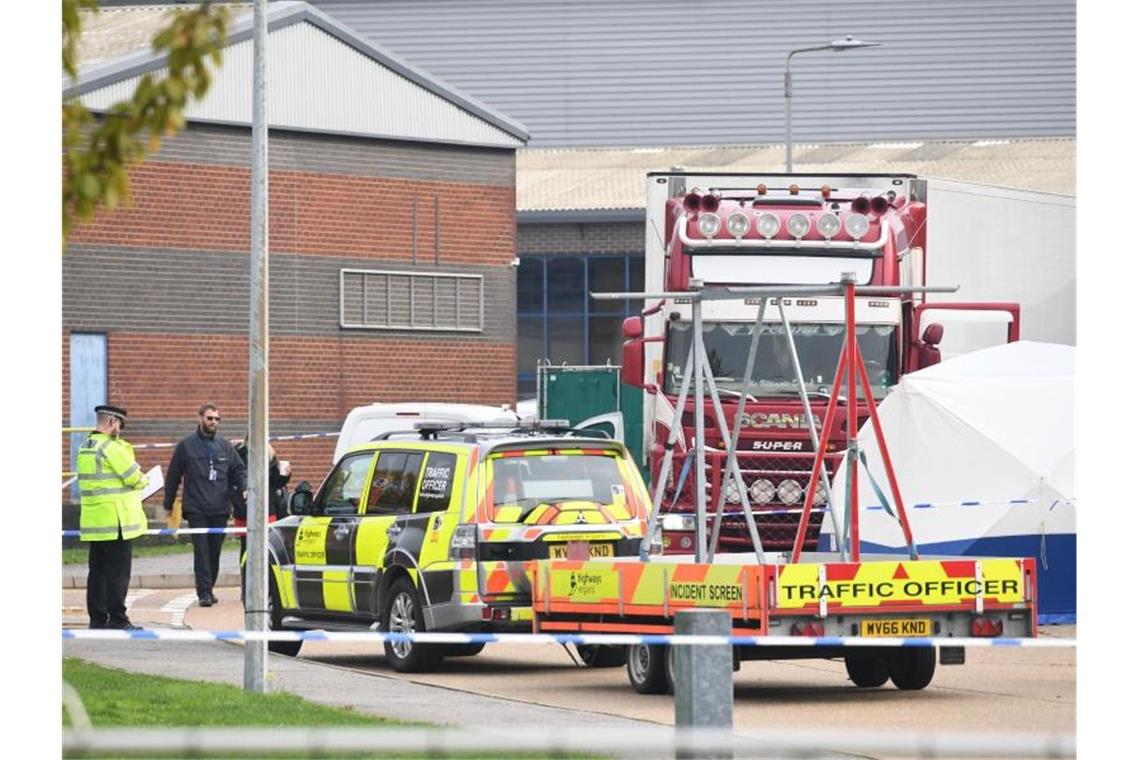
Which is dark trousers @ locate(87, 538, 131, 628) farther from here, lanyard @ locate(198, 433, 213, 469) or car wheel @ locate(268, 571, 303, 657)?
lanyard @ locate(198, 433, 213, 469)

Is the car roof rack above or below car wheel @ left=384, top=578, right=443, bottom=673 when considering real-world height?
above

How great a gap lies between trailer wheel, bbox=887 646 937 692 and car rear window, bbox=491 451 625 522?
2.50 m

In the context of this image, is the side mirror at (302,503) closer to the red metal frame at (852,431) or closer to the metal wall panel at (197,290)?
Answer: the red metal frame at (852,431)

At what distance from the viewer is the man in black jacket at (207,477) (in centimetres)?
2316

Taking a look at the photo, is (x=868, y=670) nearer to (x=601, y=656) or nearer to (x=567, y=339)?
(x=601, y=656)

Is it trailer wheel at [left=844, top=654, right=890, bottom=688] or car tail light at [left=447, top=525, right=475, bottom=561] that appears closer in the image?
trailer wheel at [left=844, top=654, right=890, bottom=688]

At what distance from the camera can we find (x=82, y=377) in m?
37.0

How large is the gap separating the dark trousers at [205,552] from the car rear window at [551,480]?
6206 millimetres

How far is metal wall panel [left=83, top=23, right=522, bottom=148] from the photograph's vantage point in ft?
125

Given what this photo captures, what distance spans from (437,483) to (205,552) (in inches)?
234

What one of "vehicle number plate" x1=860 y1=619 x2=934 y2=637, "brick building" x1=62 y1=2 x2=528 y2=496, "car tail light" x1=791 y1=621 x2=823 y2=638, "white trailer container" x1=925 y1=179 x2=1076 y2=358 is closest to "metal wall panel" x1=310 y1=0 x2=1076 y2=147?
"brick building" x1=62 y1=2 x2=528 y2=496

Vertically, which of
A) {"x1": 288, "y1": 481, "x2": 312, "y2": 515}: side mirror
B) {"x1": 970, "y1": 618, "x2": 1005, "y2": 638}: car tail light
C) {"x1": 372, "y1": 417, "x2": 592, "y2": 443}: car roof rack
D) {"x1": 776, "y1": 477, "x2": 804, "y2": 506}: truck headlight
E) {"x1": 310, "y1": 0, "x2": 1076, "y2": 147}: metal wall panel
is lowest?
{"x1": 970, "y1": 618, "x2": 1005, "y2": 638}: car tail light
